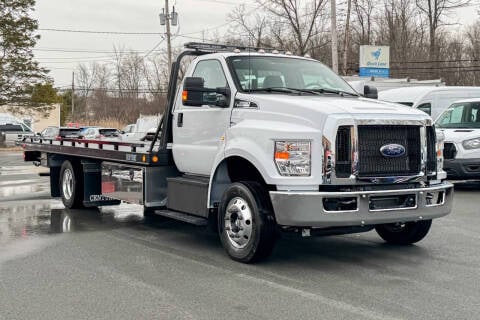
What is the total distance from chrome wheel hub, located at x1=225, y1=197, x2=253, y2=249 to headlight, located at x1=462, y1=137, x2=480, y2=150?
8247mm

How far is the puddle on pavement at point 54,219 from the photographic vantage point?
8914 millimetres

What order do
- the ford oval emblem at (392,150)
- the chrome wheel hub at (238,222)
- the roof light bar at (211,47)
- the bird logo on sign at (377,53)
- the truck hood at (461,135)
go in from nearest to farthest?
the ford oval emblem at (392,150) < the chrome wheel hub at (238,222) < the roof light bar at (211,47) < the truck hood at (461,135) < the bird logo on sign at (377,53)

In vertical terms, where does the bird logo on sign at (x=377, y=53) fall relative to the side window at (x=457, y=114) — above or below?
above

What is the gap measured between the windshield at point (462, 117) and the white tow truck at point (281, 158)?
6.86 meters

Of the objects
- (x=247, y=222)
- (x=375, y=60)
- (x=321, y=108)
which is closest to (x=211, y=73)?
(x=321, y=108)

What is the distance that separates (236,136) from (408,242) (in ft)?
8.62

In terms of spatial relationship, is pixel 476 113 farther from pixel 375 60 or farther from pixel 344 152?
pixel 375 60

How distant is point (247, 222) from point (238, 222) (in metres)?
0.18

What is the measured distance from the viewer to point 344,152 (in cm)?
622

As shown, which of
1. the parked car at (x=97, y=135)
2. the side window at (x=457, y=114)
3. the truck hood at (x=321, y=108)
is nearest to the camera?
the truck hood at (x=321, y=108)

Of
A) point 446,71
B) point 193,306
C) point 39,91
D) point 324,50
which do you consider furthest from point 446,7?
point 193,306

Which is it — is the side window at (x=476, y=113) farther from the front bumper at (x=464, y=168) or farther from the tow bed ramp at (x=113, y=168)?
the tow bed ramp at (x=113, y=168)

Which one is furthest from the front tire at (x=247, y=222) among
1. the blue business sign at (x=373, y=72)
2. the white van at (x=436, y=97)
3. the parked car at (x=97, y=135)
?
the blue business sign at (x=373, y=72)

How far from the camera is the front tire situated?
6.40m
